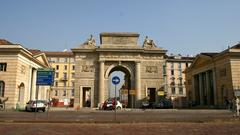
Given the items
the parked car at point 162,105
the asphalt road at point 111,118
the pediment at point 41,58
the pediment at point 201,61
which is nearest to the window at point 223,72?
the pediment at point 201,61

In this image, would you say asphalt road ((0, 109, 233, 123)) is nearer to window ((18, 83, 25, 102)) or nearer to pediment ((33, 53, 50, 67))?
window ((18, 83, 25, 102))

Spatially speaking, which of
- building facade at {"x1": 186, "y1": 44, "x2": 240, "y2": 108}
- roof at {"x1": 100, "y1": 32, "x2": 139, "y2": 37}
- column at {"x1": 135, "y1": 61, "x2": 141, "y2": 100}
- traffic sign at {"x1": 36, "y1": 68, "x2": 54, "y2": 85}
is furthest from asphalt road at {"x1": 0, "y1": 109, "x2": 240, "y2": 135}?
roof at {"x1": 100, "y1": 32, "x2": 139, "y2": 37}

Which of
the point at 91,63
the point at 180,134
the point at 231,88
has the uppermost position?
the point at 91,63

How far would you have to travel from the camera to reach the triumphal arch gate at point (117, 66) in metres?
54.7

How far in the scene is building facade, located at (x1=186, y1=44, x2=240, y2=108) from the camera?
48812 millimetres

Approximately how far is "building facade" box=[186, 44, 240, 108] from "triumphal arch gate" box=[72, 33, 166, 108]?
10.5 metres

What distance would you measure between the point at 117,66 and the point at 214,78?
A: 1926 cm

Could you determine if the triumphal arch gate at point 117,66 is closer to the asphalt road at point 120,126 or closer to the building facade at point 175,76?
the asphalt road at point 120,126

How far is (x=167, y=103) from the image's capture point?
53.3 metres

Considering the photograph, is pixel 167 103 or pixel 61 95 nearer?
pixel 167 103

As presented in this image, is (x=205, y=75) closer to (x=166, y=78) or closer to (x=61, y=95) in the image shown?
(x=166, y=78)

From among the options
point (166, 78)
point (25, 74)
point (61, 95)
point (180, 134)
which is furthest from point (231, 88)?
point (61, 95)

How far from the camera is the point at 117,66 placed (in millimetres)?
56250

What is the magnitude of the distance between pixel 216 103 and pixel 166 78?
40644mm
